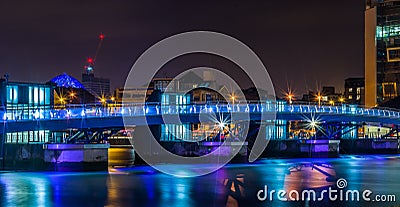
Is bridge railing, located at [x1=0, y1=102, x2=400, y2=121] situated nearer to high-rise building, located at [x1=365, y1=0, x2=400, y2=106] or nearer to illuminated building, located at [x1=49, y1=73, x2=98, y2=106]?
illuminated building, located at [x1=49, y1=73, x2=98, y2=106]

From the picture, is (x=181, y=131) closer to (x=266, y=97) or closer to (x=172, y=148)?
(x=172, y=148)

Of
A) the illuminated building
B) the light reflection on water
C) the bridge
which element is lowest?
the light reflection on water

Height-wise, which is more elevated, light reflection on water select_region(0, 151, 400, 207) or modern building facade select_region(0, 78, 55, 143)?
modern building facade select_region(0, 78, 55, 143)

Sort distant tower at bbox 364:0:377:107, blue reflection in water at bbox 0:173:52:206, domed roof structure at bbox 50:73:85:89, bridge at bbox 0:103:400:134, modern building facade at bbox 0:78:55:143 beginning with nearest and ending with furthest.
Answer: blue reflection in water at bbox 0:173:52:206 < bridge at bbox 0:103:400:134 < modern building facade at bbox 0:78:55:143 < domed roof structure at bbox 50:73:85:89 < distant tower at bbox 364:0:377:107

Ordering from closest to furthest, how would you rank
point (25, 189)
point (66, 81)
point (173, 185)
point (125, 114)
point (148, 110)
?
point (25, 189) → point (173, 185) → point (125, 114) → point (148, 110) → point (66, 81)

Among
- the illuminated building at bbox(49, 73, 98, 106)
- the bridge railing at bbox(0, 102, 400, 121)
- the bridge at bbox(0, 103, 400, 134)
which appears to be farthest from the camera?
the illuminated building at bbox(49, 73, 98, 106)

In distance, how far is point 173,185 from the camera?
50.3m

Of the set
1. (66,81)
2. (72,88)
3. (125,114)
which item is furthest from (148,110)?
(66,81)

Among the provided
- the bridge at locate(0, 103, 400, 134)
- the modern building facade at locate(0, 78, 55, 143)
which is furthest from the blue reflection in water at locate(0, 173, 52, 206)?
the modern building facade at locate(0, 78, 55, 143)

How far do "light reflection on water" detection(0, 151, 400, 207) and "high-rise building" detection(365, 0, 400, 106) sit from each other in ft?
239

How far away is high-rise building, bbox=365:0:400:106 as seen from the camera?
5330 inches

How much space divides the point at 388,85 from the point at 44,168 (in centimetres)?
9080

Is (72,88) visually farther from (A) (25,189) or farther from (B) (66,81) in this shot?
(A) (25,189)

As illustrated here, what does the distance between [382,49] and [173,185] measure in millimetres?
97487
